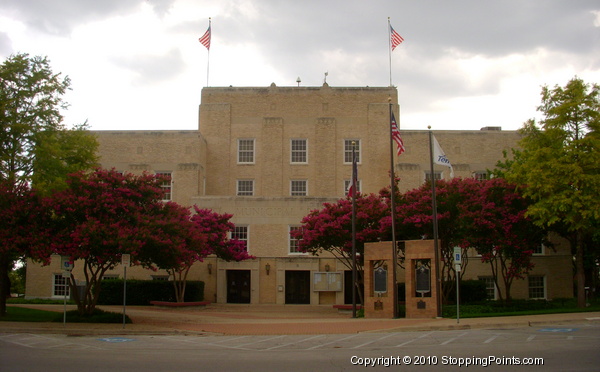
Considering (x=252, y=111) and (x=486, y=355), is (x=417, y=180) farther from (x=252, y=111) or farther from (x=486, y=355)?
(x=486, y=355)

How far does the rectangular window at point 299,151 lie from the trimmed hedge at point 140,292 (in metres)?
14.1

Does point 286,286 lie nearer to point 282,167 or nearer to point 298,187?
point 298,187

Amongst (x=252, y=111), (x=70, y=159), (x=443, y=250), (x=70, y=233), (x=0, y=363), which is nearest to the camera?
(x=0, y=363)

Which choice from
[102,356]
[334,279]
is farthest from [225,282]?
[102,356]

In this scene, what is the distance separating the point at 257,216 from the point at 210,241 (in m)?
5.59

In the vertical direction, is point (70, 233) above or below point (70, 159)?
below

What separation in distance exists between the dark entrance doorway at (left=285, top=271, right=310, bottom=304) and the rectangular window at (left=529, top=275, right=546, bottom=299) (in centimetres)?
1576

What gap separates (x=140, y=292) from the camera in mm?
38469

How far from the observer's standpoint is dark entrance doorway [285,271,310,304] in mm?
41344

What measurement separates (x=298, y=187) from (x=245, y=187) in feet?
13.8

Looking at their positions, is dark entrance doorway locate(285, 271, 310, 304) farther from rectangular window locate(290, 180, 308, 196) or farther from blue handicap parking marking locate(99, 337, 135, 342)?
blue handicap parking marking locate(99, 337, 135, 342)

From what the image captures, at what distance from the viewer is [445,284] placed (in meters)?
33.8

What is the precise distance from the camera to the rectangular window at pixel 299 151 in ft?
158

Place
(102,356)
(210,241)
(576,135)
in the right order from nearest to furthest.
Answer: (102,356), (576,135), (210,241)
